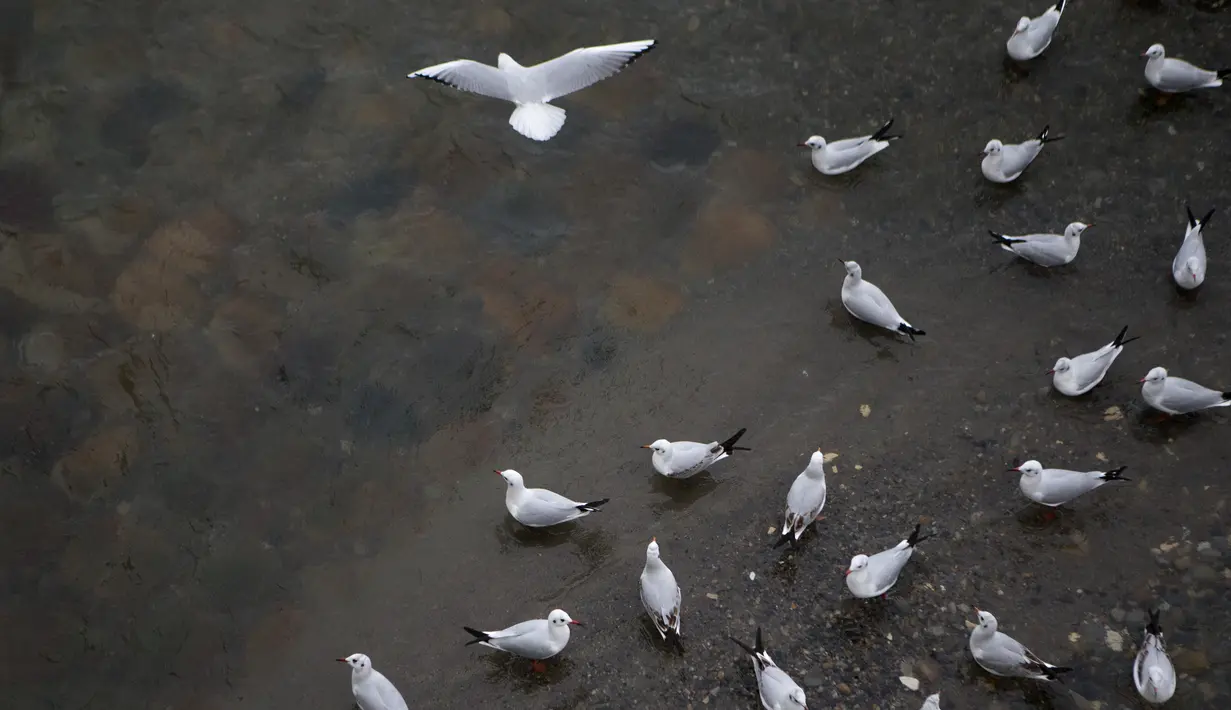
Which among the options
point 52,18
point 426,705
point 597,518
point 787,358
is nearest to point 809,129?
point 787,358

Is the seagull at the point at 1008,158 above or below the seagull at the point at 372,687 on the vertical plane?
above

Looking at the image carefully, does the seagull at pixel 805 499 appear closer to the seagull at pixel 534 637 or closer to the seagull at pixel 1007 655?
the seagull at pixel 1007 655

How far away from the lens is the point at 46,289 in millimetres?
9328

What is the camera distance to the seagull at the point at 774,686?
22.1ft

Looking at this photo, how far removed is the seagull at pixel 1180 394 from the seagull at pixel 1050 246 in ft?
4.76

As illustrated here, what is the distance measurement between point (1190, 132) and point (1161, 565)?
4.72 meters

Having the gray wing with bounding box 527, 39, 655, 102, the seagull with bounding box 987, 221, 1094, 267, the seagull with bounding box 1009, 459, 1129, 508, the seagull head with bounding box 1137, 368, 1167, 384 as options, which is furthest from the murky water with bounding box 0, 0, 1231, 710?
the gray wing with bounding box 527, 39, 655, 102

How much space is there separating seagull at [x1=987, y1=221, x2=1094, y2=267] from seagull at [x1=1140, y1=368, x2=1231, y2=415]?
4.76 feet

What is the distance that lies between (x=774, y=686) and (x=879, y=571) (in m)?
1.16

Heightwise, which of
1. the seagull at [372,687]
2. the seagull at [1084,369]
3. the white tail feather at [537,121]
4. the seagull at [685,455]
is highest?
the white tail feather at [537,121]

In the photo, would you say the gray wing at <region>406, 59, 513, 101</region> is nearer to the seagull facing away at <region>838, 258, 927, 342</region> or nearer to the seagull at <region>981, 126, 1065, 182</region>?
the seagull facing away at <region>838, 258, 927, 342</region>

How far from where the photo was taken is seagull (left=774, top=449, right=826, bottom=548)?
25.1 ft

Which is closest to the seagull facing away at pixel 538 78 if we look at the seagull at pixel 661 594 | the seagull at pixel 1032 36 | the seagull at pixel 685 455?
the seagull at pixel 685 455

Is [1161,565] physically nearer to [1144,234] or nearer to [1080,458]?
[1080,458]
